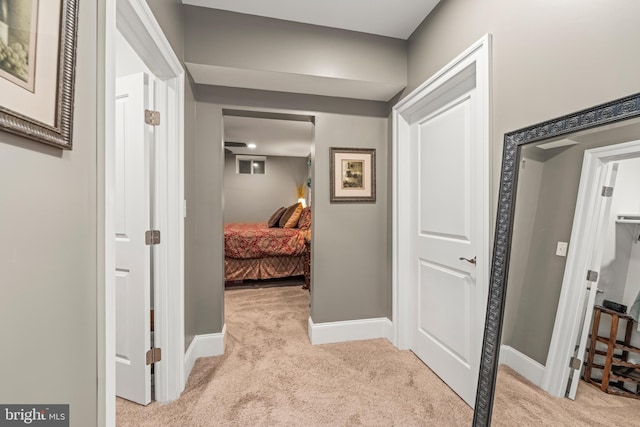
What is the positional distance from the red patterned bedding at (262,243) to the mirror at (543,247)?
3336 mm

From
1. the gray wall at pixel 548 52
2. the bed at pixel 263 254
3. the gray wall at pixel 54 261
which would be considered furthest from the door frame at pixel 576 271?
the bed at pixel 263 254

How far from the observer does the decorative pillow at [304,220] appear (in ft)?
15.9

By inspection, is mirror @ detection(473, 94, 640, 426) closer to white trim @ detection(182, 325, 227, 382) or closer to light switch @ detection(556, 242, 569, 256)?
light switch @ detection(556, 242, 569, 256)

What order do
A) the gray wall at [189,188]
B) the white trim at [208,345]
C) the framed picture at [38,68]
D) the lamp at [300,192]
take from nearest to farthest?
the framed picture at [38,68] → the gray wall at [189,188] → the white trim at [208,345] → the lamp at [300,192]

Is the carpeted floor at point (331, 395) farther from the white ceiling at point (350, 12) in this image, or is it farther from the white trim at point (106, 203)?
the white ceiling at point (350, 12)

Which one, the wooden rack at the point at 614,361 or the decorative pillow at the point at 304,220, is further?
the decorative pillow at the point at 304,220

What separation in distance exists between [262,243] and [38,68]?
12.4ft

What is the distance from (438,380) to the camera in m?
1.96

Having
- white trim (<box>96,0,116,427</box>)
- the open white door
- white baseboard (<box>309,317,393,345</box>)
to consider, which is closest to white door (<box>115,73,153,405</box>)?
white trim (<box>96,0,116,427</box>)

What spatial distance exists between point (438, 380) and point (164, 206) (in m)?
2.20

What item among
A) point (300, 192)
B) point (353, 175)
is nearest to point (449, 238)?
point (353, 175)

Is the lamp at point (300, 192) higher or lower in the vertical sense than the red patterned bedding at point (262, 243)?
higher

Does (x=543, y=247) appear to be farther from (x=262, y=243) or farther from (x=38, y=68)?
(x=262, y=243)

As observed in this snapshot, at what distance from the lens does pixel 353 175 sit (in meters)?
2.56
